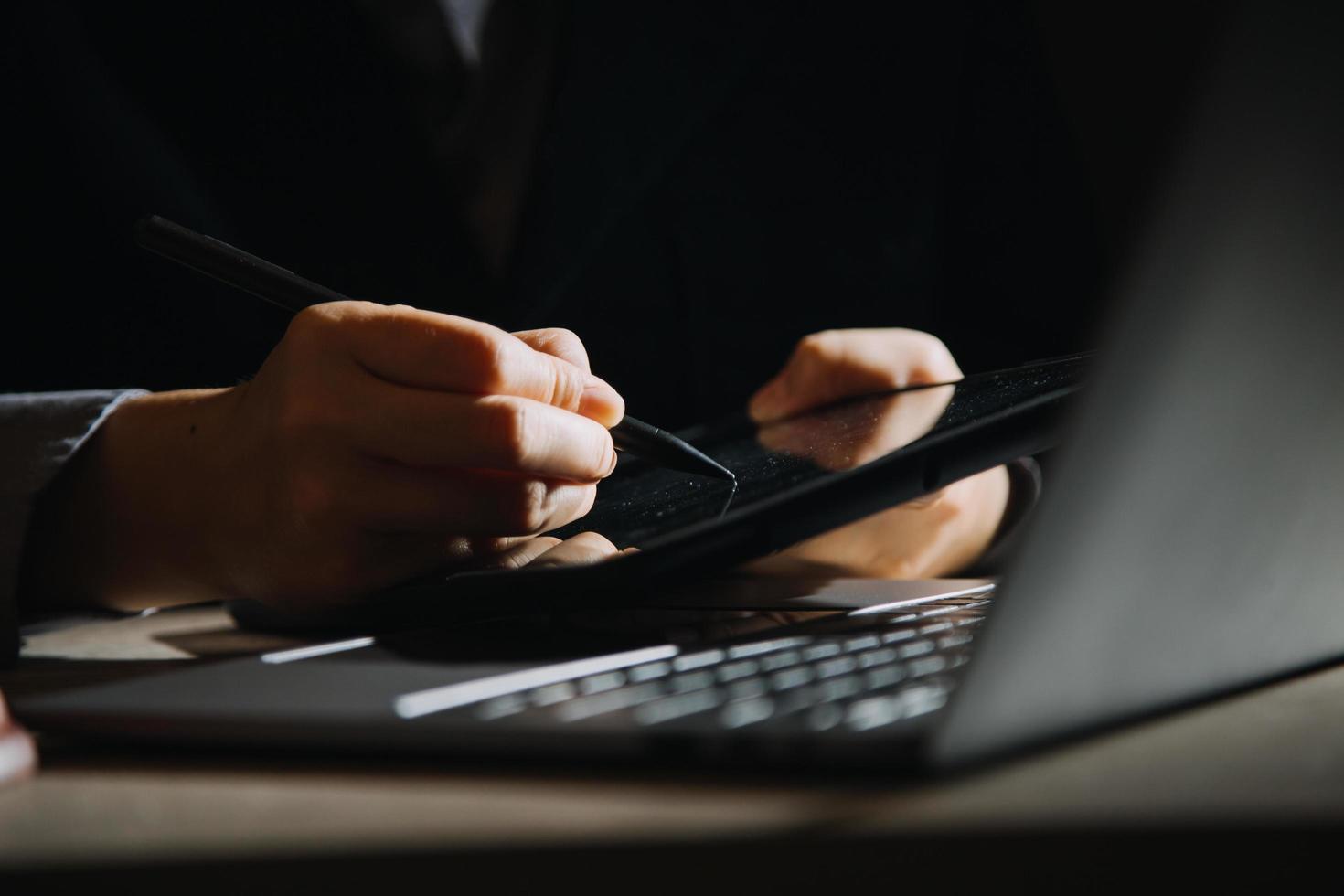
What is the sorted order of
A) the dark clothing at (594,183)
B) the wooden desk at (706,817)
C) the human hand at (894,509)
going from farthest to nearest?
the dark clothing at (594,183) < the human hand at (894,509) < the wooden desk at (706,817)

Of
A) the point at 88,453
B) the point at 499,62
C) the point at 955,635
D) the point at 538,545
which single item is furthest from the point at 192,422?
the point at 499,62

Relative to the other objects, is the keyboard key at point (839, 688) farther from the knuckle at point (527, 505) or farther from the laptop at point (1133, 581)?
the knuckle at point (527, 505)

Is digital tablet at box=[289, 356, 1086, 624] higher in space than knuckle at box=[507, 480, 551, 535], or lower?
lower

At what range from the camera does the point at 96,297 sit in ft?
2.74

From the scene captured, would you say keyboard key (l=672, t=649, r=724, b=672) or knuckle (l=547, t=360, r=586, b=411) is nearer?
keyboard key (l=672, t=649, r=724, b=672)

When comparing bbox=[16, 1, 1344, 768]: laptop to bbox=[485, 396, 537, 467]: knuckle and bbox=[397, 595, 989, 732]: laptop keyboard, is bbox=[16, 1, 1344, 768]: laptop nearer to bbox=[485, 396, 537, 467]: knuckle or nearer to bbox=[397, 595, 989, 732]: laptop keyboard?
bbox=[397, 595, 989, 732]: laptop keyboard

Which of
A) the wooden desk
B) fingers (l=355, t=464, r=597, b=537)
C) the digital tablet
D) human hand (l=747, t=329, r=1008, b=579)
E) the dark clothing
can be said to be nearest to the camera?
the wooden desk

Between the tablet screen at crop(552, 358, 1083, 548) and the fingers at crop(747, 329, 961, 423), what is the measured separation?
3cm

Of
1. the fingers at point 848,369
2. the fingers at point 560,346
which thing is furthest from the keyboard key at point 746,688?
the fingers at point 848,369

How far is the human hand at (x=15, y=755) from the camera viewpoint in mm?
159

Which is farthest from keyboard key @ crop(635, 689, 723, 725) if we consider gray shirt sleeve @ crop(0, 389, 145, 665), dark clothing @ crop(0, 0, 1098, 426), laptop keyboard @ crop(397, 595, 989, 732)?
dark clothing @ crop(0, 0, 1098, 426)

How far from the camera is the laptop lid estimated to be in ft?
0.43

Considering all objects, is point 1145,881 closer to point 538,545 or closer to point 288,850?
point 288,850

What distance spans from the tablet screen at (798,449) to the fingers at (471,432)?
3 cm
